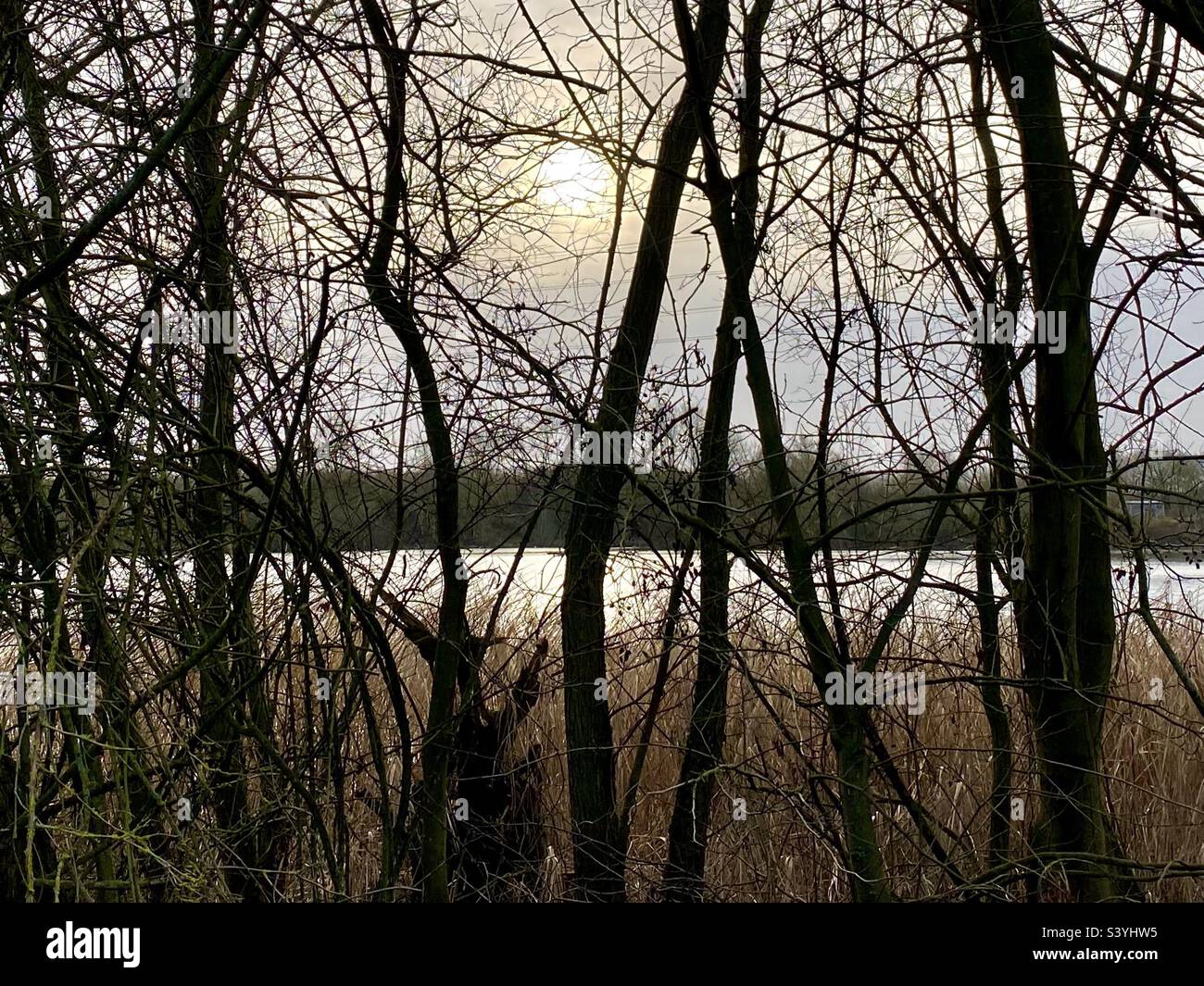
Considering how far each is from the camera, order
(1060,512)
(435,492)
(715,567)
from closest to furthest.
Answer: (1060,512) → (715,567) → (435,492)

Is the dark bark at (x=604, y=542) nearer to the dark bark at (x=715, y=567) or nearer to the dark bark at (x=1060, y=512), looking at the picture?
the dark bark at (x=715, y=567)

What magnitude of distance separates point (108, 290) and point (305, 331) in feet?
1.85

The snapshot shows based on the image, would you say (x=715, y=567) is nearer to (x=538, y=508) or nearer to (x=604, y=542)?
(x=604, y=542)

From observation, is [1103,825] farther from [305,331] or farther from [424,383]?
[305,331]

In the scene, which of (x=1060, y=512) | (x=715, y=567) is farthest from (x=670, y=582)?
(x=1060, y=512)

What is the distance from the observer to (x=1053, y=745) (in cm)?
343

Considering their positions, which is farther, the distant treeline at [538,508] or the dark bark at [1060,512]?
the distant treeline at [538,508]

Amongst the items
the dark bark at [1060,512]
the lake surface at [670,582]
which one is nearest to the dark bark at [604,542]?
the lake surface at [670,582]

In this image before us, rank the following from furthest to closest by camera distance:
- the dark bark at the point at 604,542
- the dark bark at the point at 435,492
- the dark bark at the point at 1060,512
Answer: the dark bark at the point at 604,542 < the dark bark at the point at 435,492 < the dark bark at the point at 1060,512

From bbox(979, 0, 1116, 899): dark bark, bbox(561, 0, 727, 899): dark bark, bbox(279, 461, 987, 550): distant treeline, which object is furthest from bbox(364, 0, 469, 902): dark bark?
bbox(979, 0, 1116, 899): dark bark

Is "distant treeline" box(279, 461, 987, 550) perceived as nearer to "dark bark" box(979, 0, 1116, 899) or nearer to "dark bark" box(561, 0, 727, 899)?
"dark bark" box(561, 0, 727, 899)

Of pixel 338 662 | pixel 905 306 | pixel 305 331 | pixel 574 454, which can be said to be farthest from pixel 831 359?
pixel 338 662

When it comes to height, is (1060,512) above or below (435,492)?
below

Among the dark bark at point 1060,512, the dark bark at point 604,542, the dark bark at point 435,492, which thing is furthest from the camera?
the dark bark at point 604,542
